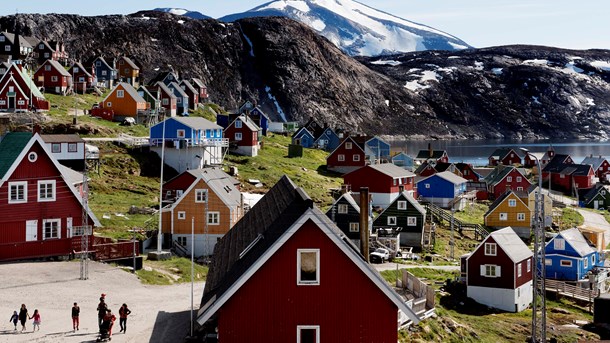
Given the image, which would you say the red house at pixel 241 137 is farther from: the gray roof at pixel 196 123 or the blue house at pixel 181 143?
the blue house at pixel 181 143

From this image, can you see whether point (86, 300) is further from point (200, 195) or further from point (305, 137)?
point (305, 137)

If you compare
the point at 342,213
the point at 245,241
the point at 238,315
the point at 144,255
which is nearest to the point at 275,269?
the point at 238,315

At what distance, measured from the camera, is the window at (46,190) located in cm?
Answer: 4322

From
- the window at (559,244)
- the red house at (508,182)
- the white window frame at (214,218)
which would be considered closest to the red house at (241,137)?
the red house at (508,182)

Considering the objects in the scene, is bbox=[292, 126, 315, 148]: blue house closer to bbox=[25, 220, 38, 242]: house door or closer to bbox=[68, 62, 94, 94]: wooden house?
bbox=[68, 62, 94, 94]: wooden house

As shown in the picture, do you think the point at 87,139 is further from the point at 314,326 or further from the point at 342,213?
the point at 314,326

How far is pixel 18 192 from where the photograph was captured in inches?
1671

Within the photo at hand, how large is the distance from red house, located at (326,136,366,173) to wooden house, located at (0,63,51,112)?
35574 mm

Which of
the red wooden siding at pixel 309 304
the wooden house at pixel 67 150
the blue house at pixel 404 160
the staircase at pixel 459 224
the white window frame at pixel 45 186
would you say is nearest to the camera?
the red wooden siding at pixel 309 304

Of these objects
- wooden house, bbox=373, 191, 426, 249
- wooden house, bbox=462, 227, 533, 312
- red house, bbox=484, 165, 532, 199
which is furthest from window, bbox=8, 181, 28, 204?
red house, bbox=484, 165, 532, 199

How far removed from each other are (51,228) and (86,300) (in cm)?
1114

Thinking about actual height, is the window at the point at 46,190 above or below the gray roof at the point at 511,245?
above

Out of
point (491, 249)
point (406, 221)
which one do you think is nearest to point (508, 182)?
point (406, 221)

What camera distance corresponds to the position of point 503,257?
51750mm
